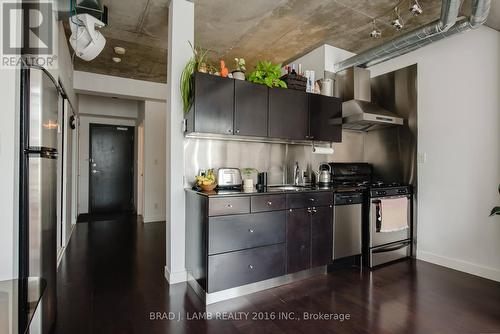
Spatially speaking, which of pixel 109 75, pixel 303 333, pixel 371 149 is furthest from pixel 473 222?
pixel 109 75

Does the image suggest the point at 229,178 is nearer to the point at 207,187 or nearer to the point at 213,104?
the point at 207,187

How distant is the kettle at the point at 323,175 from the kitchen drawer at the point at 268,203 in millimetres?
1038

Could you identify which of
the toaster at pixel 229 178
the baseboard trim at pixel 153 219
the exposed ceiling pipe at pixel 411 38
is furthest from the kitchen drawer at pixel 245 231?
the baseboard trim at pixel 153 219

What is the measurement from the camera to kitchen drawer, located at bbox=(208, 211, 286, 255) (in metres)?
2.19

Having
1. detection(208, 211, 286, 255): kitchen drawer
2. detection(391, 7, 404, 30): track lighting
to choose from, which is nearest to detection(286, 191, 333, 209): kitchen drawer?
detection(208, 211, 286, 255): kitchen drawer

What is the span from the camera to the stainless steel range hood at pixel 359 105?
3236mm

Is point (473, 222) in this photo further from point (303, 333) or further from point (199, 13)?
point (199, 13)

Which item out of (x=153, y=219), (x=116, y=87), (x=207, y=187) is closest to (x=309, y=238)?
(x=207, y=187)

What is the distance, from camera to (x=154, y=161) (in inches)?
216

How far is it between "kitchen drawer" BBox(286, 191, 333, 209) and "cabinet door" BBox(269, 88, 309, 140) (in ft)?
2.34

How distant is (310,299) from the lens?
90.4 inches

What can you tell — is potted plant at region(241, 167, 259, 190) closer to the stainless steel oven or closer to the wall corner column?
the wall corner column

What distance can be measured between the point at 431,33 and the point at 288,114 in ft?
5.36

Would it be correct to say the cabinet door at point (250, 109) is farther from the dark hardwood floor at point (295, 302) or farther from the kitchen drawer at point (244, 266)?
the dark hardwood floor at point (295, 302)
